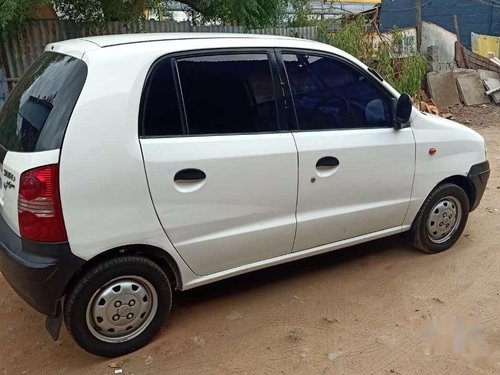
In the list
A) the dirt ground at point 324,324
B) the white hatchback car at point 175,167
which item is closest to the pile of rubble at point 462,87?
the dirt ground at point 324,324

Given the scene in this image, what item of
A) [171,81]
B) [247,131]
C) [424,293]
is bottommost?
[424,293]

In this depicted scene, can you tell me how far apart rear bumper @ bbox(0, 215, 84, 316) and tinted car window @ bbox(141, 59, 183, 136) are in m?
0.79

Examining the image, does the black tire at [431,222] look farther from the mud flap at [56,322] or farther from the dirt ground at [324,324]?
the mud flap at [56,322]

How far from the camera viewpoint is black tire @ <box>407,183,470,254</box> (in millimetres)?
3907

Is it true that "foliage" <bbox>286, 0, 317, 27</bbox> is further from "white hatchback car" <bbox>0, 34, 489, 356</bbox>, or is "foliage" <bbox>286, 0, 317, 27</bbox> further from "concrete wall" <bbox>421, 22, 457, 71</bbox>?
"white hatchback car" <bbox>0, 34, 489, 356</bbox>

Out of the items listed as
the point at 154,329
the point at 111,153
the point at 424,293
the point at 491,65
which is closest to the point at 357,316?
the point at 424,293

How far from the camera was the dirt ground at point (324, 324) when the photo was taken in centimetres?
276

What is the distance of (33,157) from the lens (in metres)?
2.43

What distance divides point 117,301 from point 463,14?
1667 cm

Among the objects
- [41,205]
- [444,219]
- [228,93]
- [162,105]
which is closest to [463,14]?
[444,219]

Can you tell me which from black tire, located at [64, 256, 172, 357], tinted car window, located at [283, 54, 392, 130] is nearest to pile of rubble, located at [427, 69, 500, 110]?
tinted car window, located at [283, 54, 392, 130]

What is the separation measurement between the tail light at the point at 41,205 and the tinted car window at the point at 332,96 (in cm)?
160

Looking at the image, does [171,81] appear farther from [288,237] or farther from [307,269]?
[307,269]

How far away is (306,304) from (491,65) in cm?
1119
